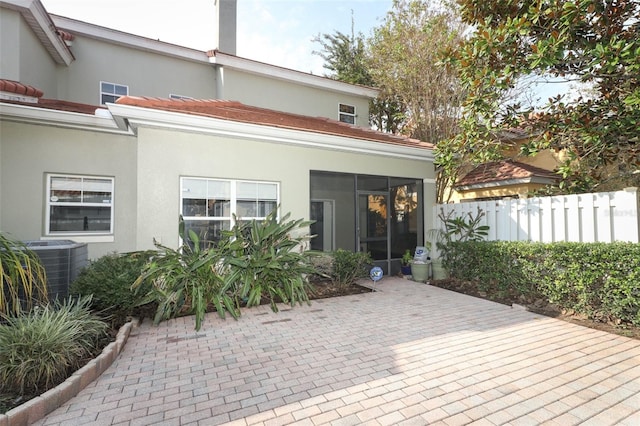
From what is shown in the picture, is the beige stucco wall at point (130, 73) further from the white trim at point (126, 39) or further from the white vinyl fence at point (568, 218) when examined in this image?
the white vinyl fence at point (568, 218)

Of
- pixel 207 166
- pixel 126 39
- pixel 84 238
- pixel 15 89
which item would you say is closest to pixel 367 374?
pixel 207 166

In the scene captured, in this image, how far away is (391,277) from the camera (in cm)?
953

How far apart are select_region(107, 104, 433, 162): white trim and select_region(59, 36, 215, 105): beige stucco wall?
542 centimetres

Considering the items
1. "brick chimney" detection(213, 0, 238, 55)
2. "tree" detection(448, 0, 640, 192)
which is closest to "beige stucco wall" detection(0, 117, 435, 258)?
"tree" detection(448, 0, 640, 192)

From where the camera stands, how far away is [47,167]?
273 inches

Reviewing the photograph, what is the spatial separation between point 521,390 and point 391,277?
6355 millimetres

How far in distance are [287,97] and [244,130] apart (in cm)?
657

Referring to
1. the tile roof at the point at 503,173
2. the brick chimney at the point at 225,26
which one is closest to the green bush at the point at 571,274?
the tile roof at the point at 503,173

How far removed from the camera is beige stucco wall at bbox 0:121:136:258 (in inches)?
263

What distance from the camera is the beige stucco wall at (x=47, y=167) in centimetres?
667

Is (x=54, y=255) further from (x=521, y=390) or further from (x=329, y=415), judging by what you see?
(x=521, y=390)

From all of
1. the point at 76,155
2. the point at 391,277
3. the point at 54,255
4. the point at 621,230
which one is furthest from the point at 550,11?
the point at 76,155

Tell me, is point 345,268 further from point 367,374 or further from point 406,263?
point 367,374

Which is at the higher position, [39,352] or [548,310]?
[39,352]
